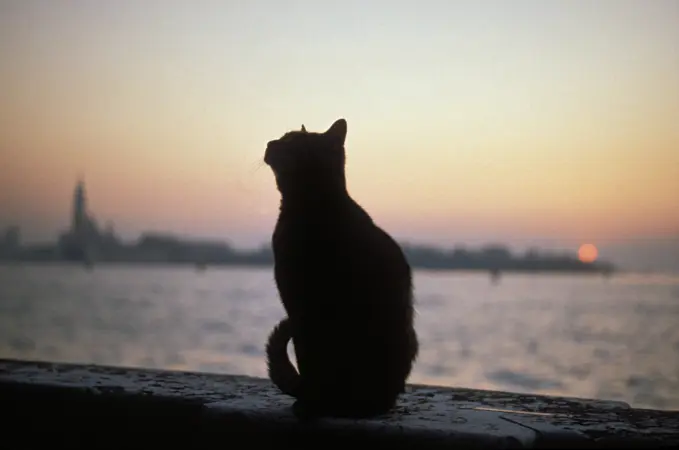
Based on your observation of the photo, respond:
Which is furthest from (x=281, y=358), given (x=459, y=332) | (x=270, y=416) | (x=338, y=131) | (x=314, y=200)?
(x=459, y=332)

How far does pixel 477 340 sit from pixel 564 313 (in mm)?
3822

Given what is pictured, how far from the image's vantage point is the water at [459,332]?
267 inches

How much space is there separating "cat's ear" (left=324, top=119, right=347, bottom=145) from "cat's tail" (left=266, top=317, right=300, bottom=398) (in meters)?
0.54

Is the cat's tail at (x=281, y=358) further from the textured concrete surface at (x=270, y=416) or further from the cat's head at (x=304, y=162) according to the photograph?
the cat's head at (x=304, y=162)

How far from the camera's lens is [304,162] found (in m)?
1.88

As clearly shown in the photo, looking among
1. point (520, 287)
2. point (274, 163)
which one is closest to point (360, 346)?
point (274, 163)

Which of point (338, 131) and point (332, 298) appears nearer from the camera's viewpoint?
point (332, 298)

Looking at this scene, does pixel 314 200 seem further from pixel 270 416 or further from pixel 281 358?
pixel 270 416

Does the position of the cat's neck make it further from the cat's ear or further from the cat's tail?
the cat's tail

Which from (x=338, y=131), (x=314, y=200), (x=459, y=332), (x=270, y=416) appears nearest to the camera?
(x=270, y=416)

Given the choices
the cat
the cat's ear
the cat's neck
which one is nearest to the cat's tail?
the cat

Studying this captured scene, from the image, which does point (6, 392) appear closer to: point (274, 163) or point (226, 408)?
point (226, 408)

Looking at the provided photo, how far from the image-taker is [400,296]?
1.83 m

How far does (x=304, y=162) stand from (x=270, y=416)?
69cm
